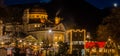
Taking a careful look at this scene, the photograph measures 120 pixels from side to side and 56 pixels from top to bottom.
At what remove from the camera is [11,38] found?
7675 centimetres

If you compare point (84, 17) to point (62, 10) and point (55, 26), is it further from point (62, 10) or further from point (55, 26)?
point (55, 26)

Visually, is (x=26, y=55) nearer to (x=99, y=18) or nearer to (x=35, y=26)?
(x=35, y=26)

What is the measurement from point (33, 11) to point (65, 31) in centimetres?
1597

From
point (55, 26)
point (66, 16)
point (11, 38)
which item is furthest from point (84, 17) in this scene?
point (11, 38)

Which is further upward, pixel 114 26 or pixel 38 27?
pixel 114 26

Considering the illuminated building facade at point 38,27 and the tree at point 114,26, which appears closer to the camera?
the tree at point 114,26

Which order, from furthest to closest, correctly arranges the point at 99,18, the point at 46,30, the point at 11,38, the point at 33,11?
1. the point at 99,18
2. the point at 33,11
3. the point at 46,30
4. the point at 11,38

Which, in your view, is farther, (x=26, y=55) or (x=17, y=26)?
(x=17, y=26)

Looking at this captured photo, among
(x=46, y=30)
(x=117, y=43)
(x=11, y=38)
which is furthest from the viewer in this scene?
(x=46, y=30)

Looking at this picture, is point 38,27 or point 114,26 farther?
point 38,27

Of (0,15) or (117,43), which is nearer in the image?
(117,43)

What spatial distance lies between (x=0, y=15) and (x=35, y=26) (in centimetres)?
962

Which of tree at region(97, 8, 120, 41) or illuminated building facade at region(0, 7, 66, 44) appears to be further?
illuminated building facade at region(0, 7, 66, 44)

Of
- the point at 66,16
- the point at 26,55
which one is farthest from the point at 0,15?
the point at 26,55
